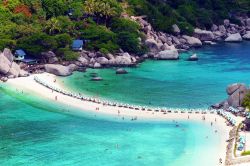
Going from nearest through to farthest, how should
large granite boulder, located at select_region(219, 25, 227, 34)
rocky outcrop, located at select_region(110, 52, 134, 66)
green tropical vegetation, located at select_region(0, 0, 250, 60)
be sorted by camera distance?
green tropical vegetation, located at select_region(0, 0, 250, 60) < rocky outcrop, located at select_region(110, 52, 134, 66) < large granite boulder, located at select_region(219, 25, 227, 34)

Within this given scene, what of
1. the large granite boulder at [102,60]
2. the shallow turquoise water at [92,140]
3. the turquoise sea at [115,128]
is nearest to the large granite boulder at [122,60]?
the large granite boulder at [102,60]

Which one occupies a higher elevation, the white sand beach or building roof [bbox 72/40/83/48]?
building roof [bbox 72/40/83/48]

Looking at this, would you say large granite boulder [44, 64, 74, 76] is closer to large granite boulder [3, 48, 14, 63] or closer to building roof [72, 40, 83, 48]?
large granite boulder [3, 48, 14, 63]

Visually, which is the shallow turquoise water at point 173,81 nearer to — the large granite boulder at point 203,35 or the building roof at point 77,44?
the building roof at point 77,44

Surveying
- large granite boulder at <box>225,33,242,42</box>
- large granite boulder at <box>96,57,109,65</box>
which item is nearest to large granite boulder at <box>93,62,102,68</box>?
large granite boulder at <box>96,57,109,65</box>

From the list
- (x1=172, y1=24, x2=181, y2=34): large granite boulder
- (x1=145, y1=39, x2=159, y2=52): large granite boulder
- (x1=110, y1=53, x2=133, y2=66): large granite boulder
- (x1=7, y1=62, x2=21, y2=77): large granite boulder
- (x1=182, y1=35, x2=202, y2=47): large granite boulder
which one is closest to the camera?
(x1=7, y1=62, x2=21, y2=77): large granite boulder

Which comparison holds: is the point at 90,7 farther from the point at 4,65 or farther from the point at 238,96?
the point at 238,96

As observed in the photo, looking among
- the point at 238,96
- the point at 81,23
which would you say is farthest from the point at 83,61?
the point at 238,96
